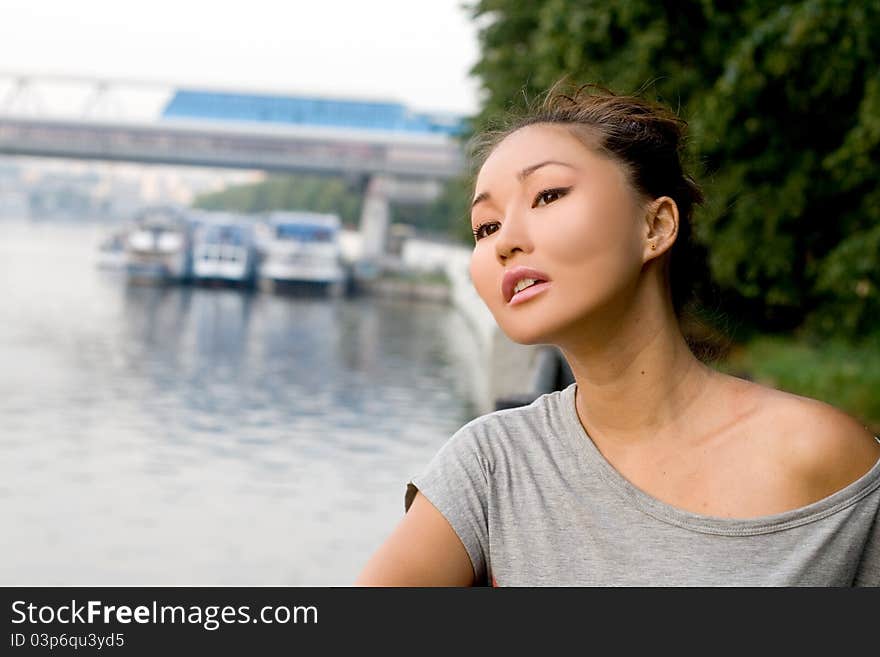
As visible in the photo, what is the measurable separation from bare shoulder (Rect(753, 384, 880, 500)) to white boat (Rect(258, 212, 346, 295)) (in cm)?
5589

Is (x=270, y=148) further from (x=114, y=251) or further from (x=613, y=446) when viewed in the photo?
(x=613, y=446)

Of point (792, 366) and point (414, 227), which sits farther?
point (414, 227)

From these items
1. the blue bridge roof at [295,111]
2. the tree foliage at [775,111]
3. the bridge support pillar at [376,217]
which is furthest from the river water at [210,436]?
the blue bridge roof at [295,111]

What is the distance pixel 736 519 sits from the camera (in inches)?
57.4

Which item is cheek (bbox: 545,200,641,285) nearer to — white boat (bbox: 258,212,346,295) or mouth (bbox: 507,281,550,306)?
mouth (bbox: 507,281,550,306)

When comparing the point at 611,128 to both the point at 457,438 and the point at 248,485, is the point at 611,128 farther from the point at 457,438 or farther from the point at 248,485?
the point at 248,485

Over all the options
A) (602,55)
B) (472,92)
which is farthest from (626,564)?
(472,92)

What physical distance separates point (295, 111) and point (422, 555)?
80.2 metres

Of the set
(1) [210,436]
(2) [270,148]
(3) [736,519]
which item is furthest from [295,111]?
(3) [736,519]

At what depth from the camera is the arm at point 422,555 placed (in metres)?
1.46

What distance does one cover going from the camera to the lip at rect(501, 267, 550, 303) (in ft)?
4.85

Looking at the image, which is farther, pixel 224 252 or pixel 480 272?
pixel 224 252

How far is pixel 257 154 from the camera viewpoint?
68000 mm
